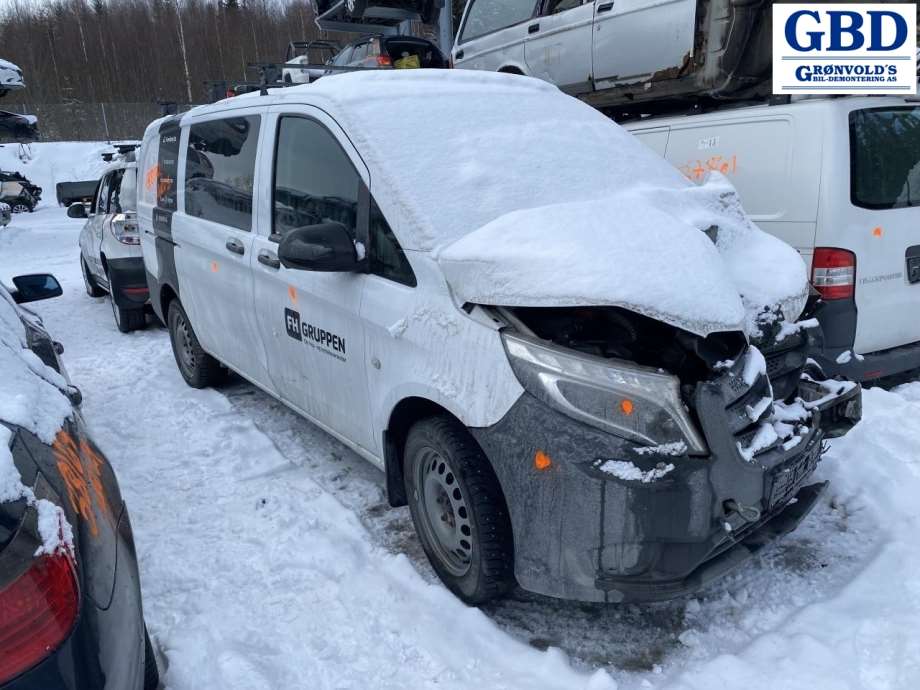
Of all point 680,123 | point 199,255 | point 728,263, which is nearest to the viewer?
point 728,263

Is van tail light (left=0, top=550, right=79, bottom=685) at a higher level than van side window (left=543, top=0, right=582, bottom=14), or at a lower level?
lower

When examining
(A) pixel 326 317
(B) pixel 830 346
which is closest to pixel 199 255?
(A) pixel 326 317

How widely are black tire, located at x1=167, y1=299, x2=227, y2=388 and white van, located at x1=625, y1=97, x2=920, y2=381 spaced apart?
3.84m

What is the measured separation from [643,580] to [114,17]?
168 feet

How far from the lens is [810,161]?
3924 mm

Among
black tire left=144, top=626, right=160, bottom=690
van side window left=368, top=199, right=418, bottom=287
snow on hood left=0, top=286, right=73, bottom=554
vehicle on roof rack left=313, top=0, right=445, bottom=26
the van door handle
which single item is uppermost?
vehicle on roof rack left=313, top=0, right=445, bottom=26

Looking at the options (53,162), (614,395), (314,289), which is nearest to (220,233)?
(314,289)

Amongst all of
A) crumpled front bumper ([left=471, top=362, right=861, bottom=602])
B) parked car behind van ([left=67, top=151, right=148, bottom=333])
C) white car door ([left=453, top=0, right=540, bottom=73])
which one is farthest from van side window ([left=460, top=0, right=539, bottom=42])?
crumpled front bumper ([left=471, top=362, right=861, bottom=602])

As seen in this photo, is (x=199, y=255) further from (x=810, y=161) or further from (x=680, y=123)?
(x=810, y=161)

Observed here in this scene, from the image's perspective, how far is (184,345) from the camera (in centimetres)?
528

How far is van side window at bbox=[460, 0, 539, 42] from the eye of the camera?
7.51 m

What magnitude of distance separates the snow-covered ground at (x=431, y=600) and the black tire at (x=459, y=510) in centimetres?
14

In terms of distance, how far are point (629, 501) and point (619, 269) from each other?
2.44ft

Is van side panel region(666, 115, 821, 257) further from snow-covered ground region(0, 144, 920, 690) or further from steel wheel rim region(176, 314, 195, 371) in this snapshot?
steel wheel rim region(176, 314, 195, 371)
